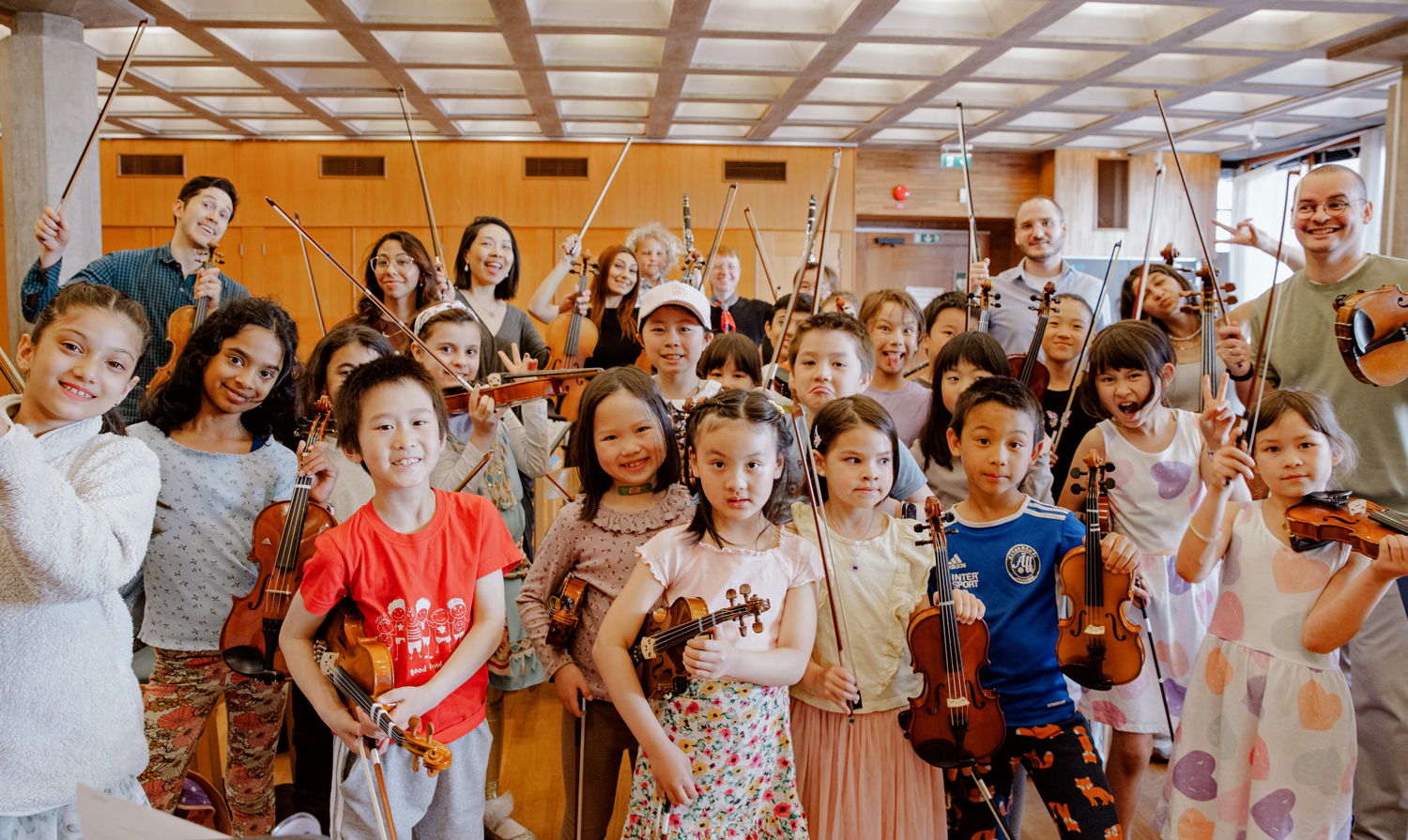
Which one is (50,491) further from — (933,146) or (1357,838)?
(933,146)

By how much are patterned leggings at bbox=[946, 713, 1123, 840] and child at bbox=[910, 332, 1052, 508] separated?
2.14 ft

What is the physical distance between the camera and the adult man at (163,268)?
2.48m

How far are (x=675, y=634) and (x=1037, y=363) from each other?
170 centimetres

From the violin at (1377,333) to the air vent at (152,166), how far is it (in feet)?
27.7

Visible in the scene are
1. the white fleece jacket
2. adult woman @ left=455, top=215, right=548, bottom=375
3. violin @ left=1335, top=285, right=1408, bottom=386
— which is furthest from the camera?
adult woman @ left=455, top=215, right=548, bottom=375

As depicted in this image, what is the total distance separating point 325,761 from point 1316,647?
199cm

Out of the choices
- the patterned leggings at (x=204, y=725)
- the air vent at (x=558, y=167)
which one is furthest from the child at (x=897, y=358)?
the air vent at (x=558, y=167)

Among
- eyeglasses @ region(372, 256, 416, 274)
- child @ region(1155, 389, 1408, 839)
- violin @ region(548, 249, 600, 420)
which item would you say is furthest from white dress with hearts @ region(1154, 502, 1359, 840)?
eyeglasses @ region(372, 256, 416, 274)

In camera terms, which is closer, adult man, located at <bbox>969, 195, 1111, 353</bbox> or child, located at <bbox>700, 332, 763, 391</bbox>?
child, located at <bbox>700, 332, 763, 391</bbox>

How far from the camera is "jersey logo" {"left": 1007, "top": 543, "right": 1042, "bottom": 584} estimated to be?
1509 millimetres

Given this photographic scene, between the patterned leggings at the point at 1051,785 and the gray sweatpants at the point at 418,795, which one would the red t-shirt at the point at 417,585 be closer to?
the gray sweatpants at the point at 418,795

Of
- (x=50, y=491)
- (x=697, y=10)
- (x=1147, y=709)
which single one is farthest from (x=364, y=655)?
(x=697, y=10)

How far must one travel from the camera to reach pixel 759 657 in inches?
50.9

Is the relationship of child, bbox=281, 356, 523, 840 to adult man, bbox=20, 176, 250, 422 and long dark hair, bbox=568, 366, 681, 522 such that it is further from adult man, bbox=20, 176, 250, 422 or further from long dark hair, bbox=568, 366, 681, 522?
adult man, bbox=20, 176, 250, 422
